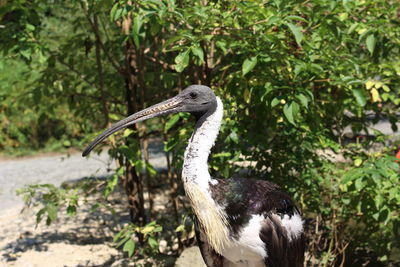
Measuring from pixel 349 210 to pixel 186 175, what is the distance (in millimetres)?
2408

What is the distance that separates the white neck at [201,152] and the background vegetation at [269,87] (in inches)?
20.5

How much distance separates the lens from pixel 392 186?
3.85 metres

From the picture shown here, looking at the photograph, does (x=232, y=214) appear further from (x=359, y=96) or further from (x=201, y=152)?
(x=359, y=96)

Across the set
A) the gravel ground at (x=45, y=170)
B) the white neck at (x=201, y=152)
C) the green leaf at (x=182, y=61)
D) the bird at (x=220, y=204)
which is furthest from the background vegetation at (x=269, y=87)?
the gravel ground at (x=45, y=170)

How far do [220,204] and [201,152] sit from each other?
0.37m

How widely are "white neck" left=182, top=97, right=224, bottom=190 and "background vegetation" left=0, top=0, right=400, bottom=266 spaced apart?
52 cm

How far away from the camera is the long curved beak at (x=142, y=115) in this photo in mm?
3207

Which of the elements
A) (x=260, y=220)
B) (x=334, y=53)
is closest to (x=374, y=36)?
(x=334, y=53)

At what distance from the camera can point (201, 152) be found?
311 centimetres

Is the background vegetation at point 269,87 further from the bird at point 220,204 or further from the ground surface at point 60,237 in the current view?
the ground surface at point 60,237

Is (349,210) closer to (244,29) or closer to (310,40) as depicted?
(310,40)

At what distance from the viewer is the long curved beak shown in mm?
3207

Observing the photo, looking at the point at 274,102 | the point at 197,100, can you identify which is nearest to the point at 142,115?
the point at 197,100

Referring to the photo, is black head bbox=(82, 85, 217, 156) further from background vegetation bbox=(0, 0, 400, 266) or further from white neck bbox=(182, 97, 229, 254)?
background vegetation bbox=(0, 0, 400, 266)
